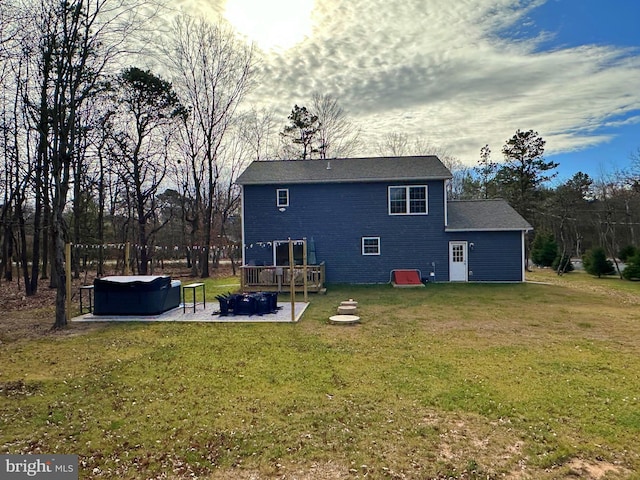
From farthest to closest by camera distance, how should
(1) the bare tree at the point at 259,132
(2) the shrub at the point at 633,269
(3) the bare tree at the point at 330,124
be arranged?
(3) the bare tree at the point at 330,124 < (1) the bare tree at the point at 259,132 < (2) the shrub at the point at 633,269

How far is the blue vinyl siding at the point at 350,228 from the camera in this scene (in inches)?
639

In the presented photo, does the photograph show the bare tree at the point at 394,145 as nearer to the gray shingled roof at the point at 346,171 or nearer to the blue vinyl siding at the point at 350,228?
the gray shingled roof at the point at 346,171

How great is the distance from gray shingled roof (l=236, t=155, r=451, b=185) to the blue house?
44 mm

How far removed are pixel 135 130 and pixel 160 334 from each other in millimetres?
15041

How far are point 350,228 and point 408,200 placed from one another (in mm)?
2732

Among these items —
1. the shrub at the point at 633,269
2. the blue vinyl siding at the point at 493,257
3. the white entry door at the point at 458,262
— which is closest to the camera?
the blue vinyl siding at the point at 493,257

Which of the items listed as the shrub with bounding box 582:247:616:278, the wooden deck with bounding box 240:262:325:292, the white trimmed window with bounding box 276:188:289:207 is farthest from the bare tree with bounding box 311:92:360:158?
the shrub with bounding box 582:247:616:278

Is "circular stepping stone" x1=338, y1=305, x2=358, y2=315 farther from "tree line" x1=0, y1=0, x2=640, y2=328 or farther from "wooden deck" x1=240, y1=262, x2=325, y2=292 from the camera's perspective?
"tree line" x1=0, y1=0, x2=640, y2=328

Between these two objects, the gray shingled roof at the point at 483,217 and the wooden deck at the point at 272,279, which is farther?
the gray shingled roof at the point at 483,217

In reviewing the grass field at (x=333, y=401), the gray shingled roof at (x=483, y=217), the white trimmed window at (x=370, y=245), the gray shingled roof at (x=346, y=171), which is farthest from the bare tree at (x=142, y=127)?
the gray shingled roof at (x=483, y=217)

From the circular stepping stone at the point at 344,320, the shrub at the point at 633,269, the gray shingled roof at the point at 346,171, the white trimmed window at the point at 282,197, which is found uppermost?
the gray shingled roof at the point at 346,171

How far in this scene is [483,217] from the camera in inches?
658

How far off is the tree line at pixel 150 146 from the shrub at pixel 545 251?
2.01 metres

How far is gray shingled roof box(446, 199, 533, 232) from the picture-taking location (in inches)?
627
